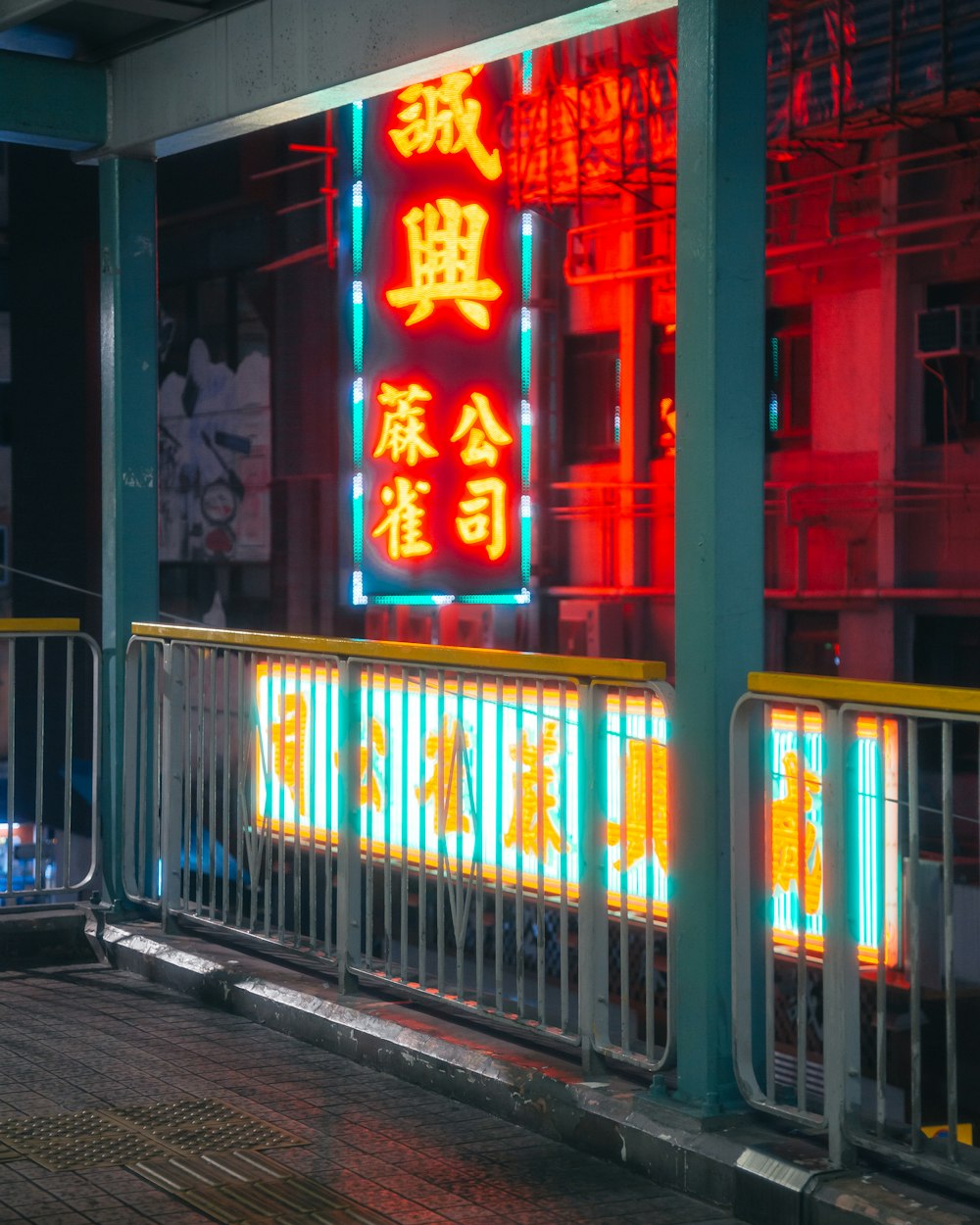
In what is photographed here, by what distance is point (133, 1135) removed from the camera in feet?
16.2

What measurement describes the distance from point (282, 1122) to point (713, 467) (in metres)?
2.30

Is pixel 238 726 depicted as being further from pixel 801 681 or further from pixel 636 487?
pixel 636 487

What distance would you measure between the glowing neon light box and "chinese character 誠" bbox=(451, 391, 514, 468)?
11 mm

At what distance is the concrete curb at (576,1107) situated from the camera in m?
4.12

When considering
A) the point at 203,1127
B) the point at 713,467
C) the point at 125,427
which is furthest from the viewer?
the point at 125,427

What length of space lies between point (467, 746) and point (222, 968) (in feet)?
5.38

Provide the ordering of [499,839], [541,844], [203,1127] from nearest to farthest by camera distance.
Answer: [203,1127] → [541,844] → [499,839]

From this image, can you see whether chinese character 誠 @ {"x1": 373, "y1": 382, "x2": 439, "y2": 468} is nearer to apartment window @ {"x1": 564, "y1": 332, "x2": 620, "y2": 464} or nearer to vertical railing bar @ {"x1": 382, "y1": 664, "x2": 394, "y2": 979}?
vertical railing bar @ {"x1": 382, "y1": 664, "x2": 394, "y2": 979}

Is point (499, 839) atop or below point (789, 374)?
below

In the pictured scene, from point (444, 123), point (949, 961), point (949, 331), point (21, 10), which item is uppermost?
point (444, 123)

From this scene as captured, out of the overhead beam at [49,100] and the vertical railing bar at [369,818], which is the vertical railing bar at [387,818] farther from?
the overhead beam at [49,100]

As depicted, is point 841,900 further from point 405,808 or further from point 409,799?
point 409,799

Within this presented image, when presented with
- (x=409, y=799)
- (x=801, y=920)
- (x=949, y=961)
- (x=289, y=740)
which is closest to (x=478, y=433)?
(x=289, y=740)

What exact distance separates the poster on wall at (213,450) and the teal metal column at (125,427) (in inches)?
741
